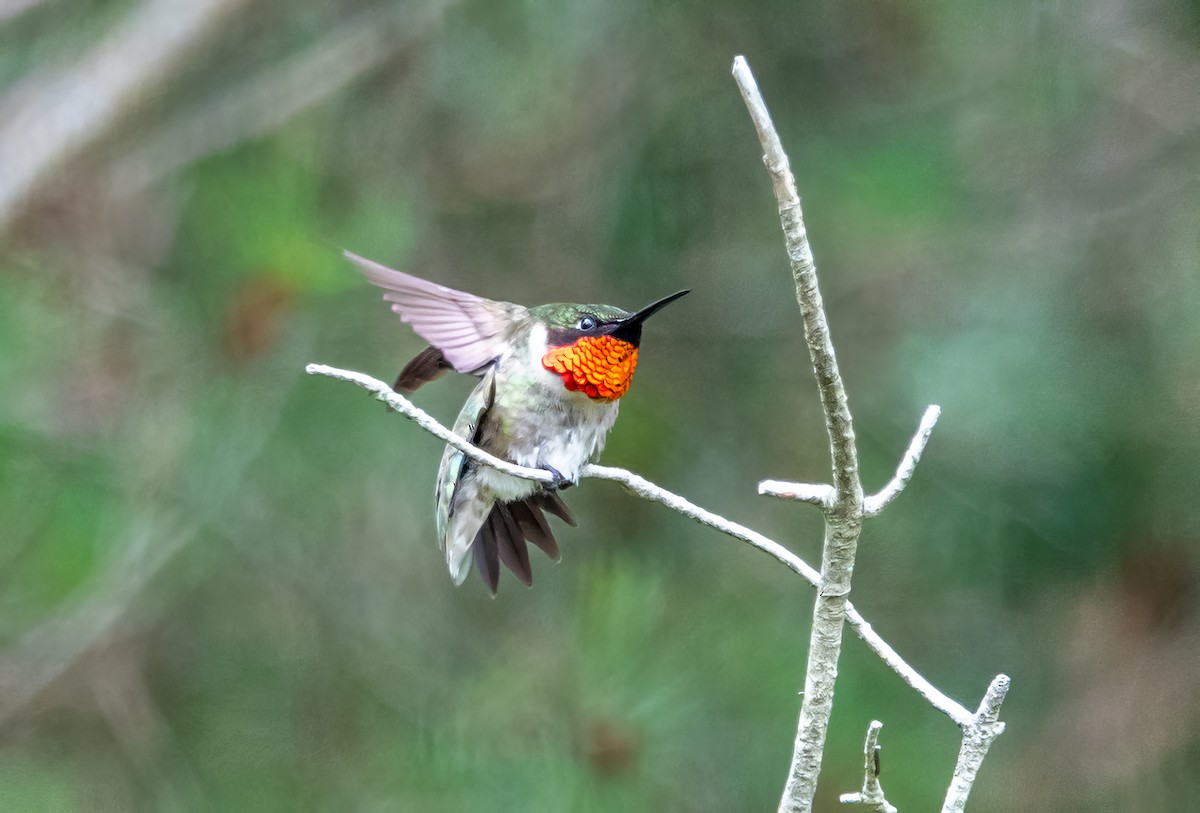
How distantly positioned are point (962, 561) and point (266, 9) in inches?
85.6

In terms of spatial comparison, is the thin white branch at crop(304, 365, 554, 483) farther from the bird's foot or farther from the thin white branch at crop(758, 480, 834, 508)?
the bird's foot

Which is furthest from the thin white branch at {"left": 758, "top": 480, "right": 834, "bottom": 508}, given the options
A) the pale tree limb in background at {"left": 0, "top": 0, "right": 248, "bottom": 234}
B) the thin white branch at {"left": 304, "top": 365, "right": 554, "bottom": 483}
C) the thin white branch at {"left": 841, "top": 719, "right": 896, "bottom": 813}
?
the pale tree limb in background at {"left": 0, "top": 0, "right": 248, "bottom": 234}

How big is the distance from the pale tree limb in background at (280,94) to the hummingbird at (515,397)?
3.43 feet

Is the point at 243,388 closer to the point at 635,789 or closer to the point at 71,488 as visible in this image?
the point at 71,488

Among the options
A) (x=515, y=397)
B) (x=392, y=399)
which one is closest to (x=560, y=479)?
(x=515, y=397)

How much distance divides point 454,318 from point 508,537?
16.3 inches

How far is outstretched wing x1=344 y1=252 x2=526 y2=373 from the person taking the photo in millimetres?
1757

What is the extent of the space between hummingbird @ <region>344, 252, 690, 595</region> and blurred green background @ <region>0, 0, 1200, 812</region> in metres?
0.19

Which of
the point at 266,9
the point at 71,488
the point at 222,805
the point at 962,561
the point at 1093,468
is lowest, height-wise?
the point at 222,805

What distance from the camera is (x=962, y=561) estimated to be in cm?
245

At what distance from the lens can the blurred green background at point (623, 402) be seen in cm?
230

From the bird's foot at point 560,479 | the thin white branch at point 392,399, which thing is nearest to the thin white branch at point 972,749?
the thin white branch at point 392,399

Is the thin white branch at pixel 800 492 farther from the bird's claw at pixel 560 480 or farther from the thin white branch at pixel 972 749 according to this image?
the bird's claw at pixel 560 480

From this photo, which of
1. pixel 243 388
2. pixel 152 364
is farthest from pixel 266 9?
pixel 243 388
